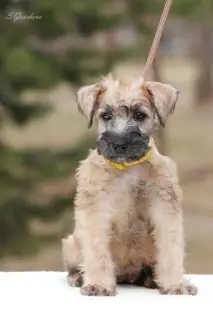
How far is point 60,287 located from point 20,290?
0.11 meters

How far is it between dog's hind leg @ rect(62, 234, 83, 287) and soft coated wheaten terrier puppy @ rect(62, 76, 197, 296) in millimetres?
69

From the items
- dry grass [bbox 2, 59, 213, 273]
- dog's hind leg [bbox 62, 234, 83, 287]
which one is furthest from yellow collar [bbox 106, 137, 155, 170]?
dry grass [bbox 2, 59, 213, 273]

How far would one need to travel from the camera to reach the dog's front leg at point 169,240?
6.42 ft

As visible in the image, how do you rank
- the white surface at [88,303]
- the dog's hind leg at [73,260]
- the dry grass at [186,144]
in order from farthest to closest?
the dry grass at [186,144], the dog's hind leg at [73,260], the white surface at [88,303]

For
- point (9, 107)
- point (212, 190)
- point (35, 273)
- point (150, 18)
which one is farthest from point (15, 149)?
point (35, 273)

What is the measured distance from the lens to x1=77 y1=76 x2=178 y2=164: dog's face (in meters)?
1.88

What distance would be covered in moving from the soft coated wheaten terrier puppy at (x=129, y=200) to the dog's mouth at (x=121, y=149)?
0.04 metres

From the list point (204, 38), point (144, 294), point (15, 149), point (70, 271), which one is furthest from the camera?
point (204, 38)

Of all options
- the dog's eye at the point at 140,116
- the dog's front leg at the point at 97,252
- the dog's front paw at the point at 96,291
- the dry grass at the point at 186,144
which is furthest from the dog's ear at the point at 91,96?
the dry grass at the point at 186,144

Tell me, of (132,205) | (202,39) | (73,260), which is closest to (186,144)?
(202,39)

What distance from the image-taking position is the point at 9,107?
6801 mm

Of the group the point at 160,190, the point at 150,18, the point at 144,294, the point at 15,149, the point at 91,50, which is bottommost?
the point at 144,294

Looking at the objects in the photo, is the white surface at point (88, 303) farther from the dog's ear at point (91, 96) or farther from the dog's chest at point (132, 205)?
the dog's ear at point (91, 96)

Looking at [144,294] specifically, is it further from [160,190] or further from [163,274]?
[160,190]
